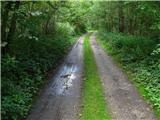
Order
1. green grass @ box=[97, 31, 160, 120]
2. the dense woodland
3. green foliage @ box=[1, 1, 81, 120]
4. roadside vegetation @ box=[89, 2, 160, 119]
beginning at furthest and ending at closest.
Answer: roadside vegetation @ box=[89, 2, 160, 119] < green grass @ box=[97, 31, 160, 120] < the dense woodland < green foliage @ box=[1, 1, 81, 120]

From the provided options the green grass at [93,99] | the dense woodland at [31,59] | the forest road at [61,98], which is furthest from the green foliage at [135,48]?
the forest road at [61,98]

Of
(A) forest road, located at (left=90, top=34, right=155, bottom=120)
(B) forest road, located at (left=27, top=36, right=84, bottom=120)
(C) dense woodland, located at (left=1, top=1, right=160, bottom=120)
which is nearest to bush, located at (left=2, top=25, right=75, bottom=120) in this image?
(C) dense woodland, located at (left=1, top=1, right=160, bottom=120)

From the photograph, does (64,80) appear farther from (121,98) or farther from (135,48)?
(135,48)

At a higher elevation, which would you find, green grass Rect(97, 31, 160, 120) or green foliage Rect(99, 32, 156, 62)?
green foliage Rect(99, 32, 156, 62)

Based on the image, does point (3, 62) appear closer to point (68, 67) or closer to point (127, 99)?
point (127, 99)

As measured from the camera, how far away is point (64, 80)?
1666 centimetres

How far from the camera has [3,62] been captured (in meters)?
11.1

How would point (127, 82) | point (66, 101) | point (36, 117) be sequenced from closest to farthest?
1. point (36, 117)
2. point (66, 101)
3. point (127, 82)

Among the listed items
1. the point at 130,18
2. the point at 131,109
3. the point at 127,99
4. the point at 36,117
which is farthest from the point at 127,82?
the point at 130,18

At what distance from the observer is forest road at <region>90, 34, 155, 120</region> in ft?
36.8

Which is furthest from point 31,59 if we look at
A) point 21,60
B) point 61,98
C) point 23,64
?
point 61,98

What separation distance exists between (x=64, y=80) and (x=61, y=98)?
3.44m

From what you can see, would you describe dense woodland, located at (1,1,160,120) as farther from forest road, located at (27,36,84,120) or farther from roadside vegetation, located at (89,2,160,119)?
forest road, located at (27,36,84,120)

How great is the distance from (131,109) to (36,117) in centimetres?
398
